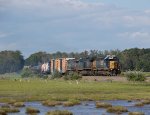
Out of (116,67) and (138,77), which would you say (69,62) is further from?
(138,77)

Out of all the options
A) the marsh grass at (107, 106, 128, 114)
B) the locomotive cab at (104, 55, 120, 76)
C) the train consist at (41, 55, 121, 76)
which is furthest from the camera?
the train consist at (41, 55, 121, 76)

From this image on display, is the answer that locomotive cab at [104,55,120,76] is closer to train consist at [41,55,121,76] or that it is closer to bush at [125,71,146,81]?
train consist at [41,55,121,76]

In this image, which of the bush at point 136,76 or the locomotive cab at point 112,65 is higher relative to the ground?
the locomotive cab at point 112,65

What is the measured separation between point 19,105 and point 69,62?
96.4m

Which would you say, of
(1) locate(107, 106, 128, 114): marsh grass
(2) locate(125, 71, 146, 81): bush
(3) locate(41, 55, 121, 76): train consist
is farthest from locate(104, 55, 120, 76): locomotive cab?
(1) locate(107, 106, 128, 114): marsh grass

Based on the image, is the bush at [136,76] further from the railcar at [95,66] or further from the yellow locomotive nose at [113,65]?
the yellow locomotive nose at [113,65]

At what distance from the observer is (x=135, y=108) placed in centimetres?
5341

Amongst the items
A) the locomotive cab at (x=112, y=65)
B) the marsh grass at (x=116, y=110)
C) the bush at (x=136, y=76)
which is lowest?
the marsh grass at (x=116, y=110)

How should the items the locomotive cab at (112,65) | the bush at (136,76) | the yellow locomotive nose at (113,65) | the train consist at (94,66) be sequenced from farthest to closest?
the train consist at (94,66)
the yellow locomotive nose at (113,65)
the locomotive cab at (112,65)
the bush at (136,76)

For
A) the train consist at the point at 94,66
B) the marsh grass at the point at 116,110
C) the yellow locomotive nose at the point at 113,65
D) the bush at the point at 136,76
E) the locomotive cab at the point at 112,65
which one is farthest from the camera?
the train consist at the point at 94,66

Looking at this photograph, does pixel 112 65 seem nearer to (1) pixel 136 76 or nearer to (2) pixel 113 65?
(2) pixel 113 65

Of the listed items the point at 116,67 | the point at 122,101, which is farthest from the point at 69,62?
the point at 122,101

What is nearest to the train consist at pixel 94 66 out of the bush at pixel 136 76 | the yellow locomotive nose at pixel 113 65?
the yellow locomotive nose at pixel 113 65

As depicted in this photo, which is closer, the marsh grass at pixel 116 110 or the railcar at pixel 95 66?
the marsh grass at pixel 116 110
